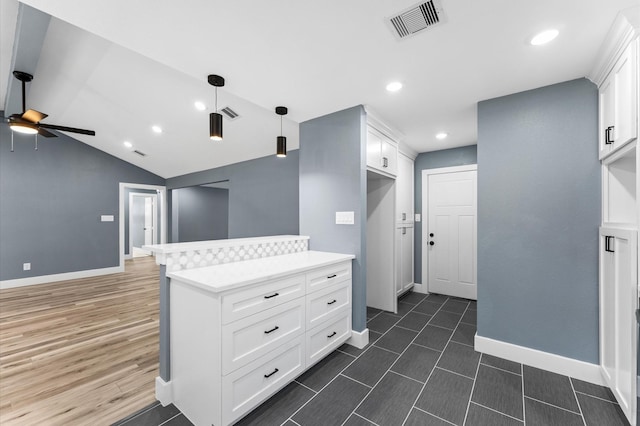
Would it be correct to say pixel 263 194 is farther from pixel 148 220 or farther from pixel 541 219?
pixel 148 220

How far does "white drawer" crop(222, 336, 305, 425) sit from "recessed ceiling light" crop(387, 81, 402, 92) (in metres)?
2.30

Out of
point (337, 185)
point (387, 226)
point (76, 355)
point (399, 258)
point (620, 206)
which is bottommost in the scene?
point (76, 355)

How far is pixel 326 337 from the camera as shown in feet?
7.52

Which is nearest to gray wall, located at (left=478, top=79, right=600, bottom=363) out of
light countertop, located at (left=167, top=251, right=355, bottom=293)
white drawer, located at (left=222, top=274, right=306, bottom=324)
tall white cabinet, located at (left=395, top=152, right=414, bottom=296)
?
tall white cabinet, located at (left=395, top=152, right=414, bottom=296)

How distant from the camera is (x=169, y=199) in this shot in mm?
7543

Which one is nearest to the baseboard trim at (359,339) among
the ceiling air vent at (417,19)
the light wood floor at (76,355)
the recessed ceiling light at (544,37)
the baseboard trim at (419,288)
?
the light wood floor at (76,355)

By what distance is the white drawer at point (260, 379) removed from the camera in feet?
4.94

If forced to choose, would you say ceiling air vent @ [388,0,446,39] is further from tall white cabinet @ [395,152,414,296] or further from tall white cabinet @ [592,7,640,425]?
tall white cabinet @ [395,152,414,296]

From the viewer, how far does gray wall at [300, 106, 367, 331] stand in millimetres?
2652

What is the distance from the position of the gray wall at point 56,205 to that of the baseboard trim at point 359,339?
6265 mm

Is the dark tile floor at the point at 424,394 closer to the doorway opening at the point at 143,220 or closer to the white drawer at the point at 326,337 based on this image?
the white drawer at the point at 326,337

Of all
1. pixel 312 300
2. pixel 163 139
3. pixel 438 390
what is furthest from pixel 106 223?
pixel 438 390

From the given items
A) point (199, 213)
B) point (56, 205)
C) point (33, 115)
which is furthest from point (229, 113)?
point (199, 213)

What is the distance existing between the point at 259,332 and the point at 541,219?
2.56m
